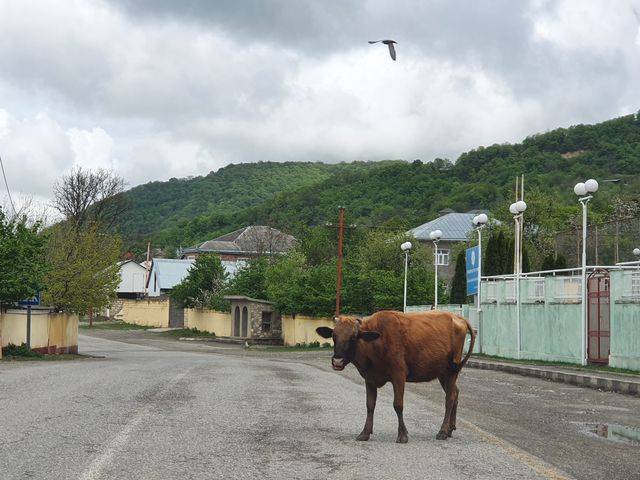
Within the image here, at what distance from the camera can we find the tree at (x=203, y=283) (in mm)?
→ 74000

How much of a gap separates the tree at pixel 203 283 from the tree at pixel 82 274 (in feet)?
108

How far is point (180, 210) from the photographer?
14588cm

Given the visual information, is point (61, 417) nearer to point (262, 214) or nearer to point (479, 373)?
point (479, 373)

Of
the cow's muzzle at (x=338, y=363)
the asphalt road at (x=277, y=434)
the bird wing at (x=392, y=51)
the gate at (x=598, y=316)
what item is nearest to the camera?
the asphalt road at (x=277, y=434)

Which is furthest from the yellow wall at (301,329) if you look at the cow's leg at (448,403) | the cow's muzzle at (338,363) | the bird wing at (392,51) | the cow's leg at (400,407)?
the cow's muzzle at (338,363)

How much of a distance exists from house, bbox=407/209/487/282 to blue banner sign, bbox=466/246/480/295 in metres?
53.2

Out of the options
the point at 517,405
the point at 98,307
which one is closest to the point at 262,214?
the point at 98,307

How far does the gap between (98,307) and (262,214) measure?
85.2m

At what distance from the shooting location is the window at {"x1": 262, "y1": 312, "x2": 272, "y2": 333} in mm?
63406

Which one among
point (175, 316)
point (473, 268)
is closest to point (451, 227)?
point (175, 316)

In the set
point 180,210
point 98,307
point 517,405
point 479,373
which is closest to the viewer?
point 517,405

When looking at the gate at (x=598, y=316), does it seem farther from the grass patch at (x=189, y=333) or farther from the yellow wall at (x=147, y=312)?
the yellow wall at (x=147, y=312)

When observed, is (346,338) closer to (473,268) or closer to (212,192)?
(473,268)

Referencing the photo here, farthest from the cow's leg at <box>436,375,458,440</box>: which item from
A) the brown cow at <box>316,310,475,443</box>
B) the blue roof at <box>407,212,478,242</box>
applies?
the blue roof at <box>407,212,478,242</box>
